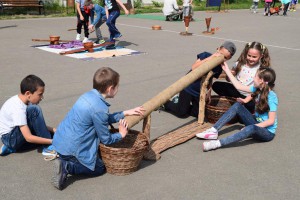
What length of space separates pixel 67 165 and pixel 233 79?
240 centimetres

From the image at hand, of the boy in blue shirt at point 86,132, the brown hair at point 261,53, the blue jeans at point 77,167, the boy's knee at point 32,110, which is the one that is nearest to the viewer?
the boy in blue shirt at point 86,132

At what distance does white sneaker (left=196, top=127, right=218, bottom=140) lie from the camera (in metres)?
4.46

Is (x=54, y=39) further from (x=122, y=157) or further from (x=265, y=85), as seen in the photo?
(x=122, y=157)

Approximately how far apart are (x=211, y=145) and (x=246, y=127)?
0.45m

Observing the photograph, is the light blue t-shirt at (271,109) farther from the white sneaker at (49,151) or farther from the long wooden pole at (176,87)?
the white sneaker at (49,151)

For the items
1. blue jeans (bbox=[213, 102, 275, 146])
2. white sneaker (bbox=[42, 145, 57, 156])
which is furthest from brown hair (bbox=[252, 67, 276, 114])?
white sneaker (bbox=[42, 145, 57, 156])

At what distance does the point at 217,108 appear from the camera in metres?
4.91

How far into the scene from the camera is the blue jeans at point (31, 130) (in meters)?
3.80

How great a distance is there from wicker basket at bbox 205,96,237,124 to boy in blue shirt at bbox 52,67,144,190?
1821 millimetres

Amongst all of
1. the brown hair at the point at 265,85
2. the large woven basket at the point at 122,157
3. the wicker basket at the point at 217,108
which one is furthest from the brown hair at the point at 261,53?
the large woven basket at the point at 122,157

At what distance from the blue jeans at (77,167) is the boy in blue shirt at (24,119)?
1.92 feet

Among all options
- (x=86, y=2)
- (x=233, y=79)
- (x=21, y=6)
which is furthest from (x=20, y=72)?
(x=21, y=6)

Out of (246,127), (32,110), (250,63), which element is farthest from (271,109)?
(32,110)

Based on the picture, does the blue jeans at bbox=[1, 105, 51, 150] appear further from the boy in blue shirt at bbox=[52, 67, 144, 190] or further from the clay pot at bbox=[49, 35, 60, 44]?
the clay pot at bbox=[49, 35, 60, 44]
